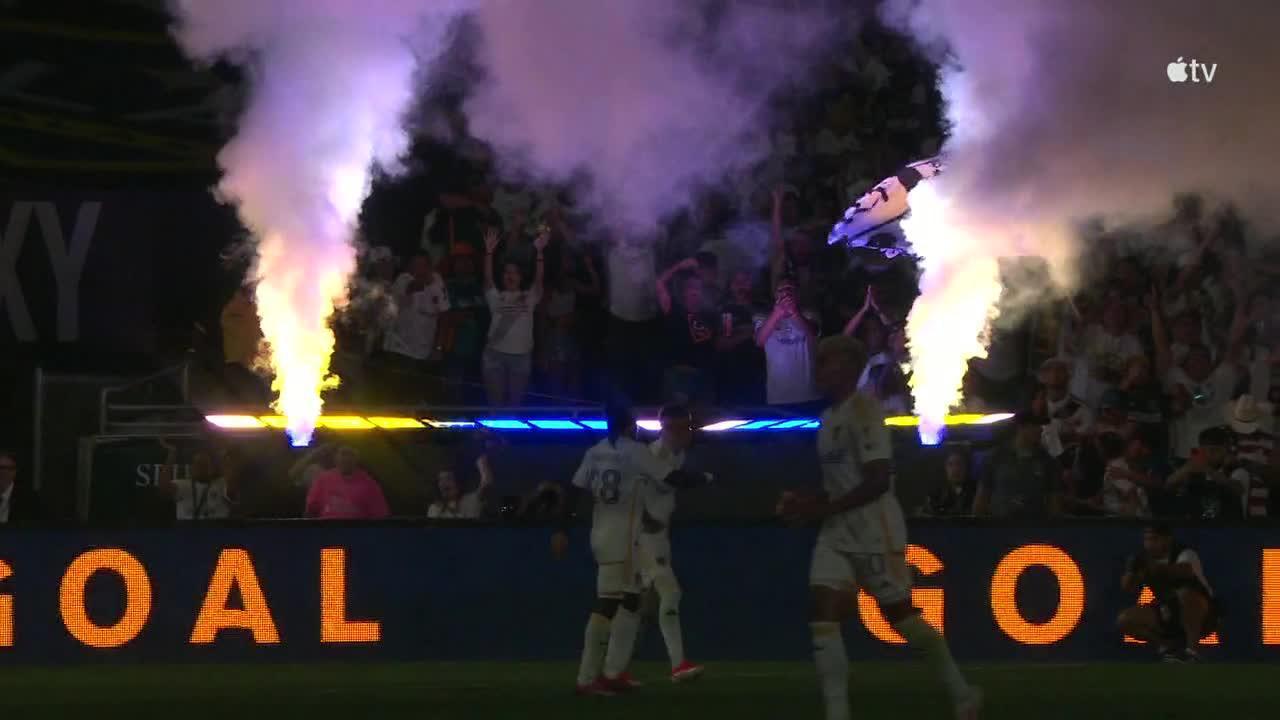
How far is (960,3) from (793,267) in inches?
110

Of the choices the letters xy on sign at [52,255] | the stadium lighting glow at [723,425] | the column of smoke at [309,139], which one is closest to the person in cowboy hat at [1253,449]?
the stadium lighting glow at [723,425]

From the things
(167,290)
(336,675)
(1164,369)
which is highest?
(167,290)

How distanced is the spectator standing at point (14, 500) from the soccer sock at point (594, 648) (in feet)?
17.7

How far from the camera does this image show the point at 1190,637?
→ 15.6 metres

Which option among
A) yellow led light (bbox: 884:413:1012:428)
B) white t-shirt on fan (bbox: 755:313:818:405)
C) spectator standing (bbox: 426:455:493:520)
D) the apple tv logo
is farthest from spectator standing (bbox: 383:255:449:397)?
the apple tv logo

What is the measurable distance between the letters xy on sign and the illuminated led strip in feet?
9.61

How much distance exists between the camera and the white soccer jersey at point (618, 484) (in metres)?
13.3

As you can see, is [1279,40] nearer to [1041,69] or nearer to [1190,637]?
[1041,69]

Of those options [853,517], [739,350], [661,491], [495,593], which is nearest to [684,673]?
[661,491]

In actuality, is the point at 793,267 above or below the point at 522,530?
above

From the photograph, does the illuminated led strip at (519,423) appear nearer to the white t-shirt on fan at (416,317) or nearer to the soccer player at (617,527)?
the white t-shirt on fan at (416,317)

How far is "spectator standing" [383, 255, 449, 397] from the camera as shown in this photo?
735 inches

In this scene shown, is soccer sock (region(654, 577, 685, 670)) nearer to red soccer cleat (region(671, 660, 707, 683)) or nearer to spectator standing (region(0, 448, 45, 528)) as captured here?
red soccer cleat (region(671, 660, 707, 683))

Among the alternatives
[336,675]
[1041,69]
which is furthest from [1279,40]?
[336,675]
